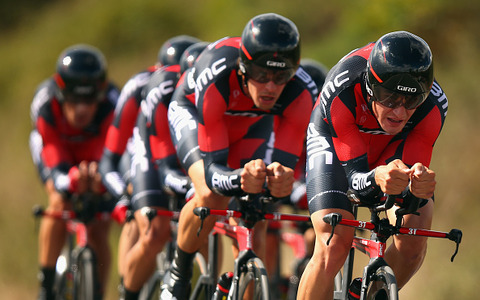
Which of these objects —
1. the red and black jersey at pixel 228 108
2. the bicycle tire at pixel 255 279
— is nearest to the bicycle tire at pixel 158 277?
the red and black jersey at pixel 228 108

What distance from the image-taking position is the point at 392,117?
552 centimetres

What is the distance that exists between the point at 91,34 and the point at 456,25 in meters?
15.8

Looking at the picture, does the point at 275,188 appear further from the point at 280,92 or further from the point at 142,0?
the point at 142,0

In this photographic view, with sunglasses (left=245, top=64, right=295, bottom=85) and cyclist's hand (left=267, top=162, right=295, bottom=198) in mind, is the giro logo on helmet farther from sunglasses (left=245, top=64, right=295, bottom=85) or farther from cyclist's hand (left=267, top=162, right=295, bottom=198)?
cyclist's hand (left=267, top=162, right=295, bottom=198)

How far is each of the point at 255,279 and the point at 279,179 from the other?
0.74 m

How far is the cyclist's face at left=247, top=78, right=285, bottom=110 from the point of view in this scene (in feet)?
20.7

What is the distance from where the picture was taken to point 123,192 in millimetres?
8969

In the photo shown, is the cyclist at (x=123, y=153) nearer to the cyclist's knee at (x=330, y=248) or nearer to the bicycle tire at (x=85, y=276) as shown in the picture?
the bicycle tire at (x=85, y=276)

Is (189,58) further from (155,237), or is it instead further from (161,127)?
(155,237)

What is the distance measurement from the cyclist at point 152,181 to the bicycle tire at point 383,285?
2798 millimetres

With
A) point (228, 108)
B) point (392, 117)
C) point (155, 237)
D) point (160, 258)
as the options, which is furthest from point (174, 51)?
point (392, 117)

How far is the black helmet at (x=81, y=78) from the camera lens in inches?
387

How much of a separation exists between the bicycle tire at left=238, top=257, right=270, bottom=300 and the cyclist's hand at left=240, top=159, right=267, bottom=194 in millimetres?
512

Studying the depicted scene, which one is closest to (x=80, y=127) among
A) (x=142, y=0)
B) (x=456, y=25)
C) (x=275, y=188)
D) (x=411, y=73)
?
(x=275, y=188)
